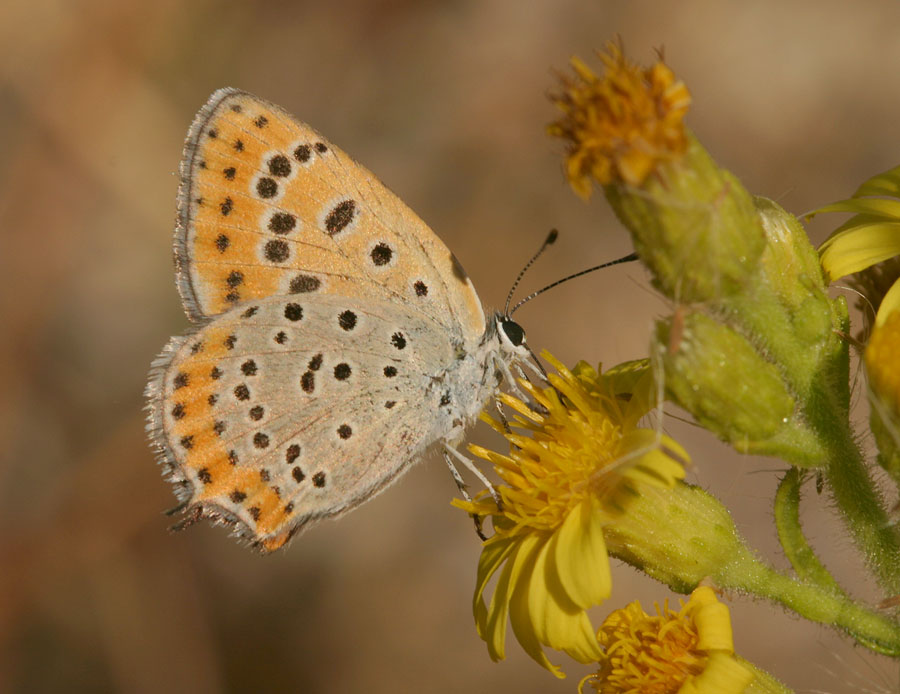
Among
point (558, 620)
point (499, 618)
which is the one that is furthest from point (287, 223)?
point (558, 620)

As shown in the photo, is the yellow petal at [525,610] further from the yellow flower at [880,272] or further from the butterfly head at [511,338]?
the yellow flower at [880,272]

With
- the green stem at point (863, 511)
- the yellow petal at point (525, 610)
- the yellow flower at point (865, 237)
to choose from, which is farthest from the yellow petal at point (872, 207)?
the yellow petal at point (525, 610)

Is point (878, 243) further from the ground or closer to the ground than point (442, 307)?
closer to the ground

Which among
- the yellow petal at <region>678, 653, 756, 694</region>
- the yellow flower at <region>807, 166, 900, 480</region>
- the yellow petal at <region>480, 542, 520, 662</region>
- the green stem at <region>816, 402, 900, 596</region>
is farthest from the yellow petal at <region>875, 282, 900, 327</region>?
the yellow petal at <region>480, 542, 520, 662</region>

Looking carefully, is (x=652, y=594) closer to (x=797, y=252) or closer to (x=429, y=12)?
(x=797, y=252)

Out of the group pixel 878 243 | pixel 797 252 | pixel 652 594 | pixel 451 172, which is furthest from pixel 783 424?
pixel 451 172

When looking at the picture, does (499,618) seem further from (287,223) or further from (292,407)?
(287,223)
